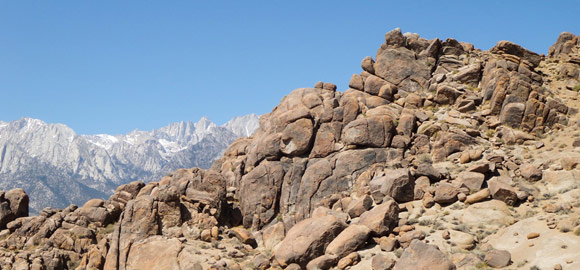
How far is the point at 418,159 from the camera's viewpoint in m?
50.6

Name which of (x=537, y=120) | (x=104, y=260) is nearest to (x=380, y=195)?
(x=537, y=120)

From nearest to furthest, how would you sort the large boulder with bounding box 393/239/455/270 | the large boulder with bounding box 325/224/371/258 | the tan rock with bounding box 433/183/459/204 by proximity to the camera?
the large boulder with bounding box 393/239/455/270
the large boulder with bounding box 325/224/371/258
the tan rock with bounding box 433/183/459/204

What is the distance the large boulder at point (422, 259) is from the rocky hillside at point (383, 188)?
101 mm

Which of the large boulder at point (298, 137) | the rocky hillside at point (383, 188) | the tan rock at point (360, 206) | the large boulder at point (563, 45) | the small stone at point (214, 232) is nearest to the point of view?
the rocky hillside at point (383, 188)

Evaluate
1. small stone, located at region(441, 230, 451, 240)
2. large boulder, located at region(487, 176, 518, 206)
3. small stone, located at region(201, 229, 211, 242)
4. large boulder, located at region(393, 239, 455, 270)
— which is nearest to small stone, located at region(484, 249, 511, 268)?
large boulder, located at region(393, 239, 455, 270)

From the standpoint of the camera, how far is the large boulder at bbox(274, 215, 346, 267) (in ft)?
129

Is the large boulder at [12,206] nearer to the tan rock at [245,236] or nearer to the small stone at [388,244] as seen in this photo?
the tan rock at [245,236]

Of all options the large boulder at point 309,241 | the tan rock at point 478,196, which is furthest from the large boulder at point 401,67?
the large boulder at point 309,241

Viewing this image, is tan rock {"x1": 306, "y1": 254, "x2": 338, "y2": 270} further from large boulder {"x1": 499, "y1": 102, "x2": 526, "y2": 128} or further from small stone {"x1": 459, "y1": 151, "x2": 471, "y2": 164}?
large boulder {"x1": 499, "y1": 102, "x2": 526, "y2": 128}

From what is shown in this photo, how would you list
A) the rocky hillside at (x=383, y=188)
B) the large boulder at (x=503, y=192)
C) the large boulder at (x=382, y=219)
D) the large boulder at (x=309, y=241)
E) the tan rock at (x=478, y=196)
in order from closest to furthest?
1. the rocky hillside at (x=383, y=188)
2. the large boulder at (x=382, y=219)
3. the large boulder at (x=309, y=241)
4. the large boulder at (x=503, y=192)
5. the tan rock at (x=478, y=196)

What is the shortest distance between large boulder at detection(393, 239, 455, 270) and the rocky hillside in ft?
0.33

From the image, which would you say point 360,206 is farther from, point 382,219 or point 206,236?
point 206,236

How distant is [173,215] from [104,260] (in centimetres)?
878

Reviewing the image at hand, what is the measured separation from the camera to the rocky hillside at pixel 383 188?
37250mm
